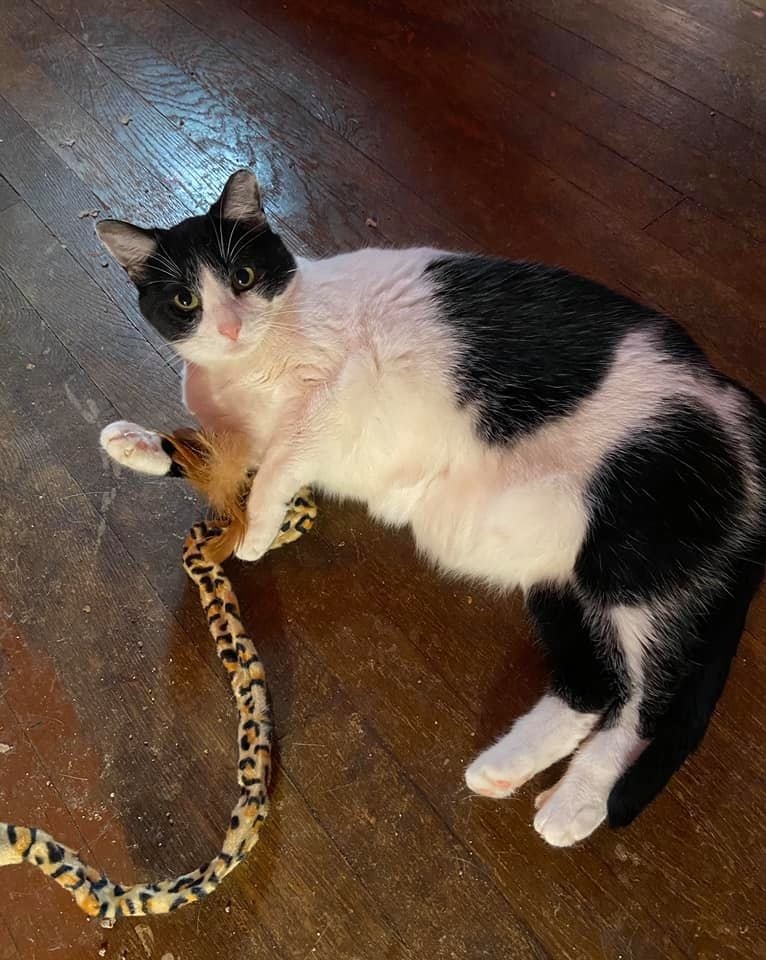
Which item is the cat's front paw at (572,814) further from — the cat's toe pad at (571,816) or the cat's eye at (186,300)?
the cat's eye at (186,300)

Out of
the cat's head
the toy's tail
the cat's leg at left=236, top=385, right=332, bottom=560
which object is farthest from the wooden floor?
the cat's head

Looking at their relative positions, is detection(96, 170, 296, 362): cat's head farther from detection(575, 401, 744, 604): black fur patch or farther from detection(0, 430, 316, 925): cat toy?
detection(575, 401, 744, 604): black fur patch

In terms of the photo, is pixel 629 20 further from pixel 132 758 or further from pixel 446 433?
pixel 132 758

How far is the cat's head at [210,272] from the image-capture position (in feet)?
3.84

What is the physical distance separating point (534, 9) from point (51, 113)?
1400 mm

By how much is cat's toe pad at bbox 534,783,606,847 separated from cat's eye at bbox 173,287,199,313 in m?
0.92

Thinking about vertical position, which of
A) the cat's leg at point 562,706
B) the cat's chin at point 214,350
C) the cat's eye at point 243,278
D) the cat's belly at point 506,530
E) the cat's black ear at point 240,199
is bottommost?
the cat's leg at point 562,706

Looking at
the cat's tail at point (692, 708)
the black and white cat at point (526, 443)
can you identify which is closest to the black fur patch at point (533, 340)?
the black and white cat at point (526, 443)

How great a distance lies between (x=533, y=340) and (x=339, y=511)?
505mm

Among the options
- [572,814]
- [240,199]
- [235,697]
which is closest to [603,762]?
[572,814]

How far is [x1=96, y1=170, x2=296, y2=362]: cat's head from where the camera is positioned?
1.17m

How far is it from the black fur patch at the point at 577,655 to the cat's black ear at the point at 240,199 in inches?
30.0

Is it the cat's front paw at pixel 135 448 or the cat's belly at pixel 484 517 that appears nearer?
the cat's belly at pixel 484 517

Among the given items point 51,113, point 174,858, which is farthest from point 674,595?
point 51,113
